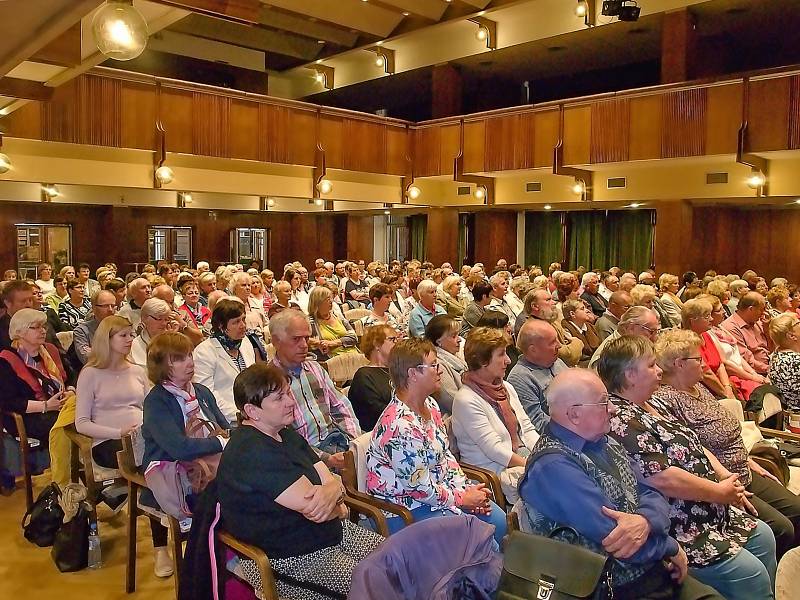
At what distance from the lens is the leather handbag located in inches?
76.4

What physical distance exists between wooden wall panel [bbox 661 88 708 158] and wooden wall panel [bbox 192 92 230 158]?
20.3ft

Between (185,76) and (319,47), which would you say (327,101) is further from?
(185,76)

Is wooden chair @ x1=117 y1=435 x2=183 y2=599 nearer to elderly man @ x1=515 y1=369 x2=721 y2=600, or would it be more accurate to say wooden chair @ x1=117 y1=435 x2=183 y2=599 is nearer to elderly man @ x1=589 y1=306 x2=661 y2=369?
elderly man @ x1=515 y1=369 x2=721 y2=600

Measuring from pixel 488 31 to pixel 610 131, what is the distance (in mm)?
3241

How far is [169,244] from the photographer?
51.0 ft

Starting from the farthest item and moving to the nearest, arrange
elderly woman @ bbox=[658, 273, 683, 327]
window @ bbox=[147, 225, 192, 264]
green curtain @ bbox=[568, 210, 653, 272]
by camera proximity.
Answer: window @ bbox=[147, 225, 192, 264]
green curtain @ bbox=[568, 210, 653, 272]
elderly woman @ bbox=[658, 273, 683, 327]

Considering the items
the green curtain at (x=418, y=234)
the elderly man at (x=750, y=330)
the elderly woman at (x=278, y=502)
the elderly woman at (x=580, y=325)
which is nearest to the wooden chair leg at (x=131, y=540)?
the elderly woman at (x=278, y=502)

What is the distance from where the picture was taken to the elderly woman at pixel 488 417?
322cm

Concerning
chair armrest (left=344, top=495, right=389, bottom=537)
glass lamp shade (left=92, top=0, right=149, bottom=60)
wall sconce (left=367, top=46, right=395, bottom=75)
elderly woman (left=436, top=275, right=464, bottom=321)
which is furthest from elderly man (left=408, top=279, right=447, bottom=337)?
wall sconce (left=367, top=46, right=395, bottom=75)

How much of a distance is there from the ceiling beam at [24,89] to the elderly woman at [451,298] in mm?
4673

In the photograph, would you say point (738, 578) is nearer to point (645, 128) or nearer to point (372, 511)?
point (372, 511)

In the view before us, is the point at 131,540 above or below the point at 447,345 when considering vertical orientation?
below

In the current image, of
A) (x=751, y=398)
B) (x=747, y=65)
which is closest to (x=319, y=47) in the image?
(x=747, y=65)

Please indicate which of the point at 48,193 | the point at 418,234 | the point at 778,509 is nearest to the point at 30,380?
the point at 778,509
